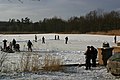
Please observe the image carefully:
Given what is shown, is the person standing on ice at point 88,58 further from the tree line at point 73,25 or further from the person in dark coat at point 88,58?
the tree line at point 73,25

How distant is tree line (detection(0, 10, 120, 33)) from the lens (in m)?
131

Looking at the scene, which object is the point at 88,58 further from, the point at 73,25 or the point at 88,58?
the point at 73,25

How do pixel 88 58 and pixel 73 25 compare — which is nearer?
pixel 88 58

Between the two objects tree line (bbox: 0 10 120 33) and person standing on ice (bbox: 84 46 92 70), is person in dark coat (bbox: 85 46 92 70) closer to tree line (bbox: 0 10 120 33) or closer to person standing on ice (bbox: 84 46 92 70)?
person standing on ice (bbox: 84 46 92 70)

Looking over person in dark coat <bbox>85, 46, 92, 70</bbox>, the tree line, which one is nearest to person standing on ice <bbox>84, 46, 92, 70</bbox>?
person in dark coat <bbox>85, 46, 92, 70</bbox>

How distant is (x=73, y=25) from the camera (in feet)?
469

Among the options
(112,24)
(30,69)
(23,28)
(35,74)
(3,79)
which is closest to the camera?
(3,79)

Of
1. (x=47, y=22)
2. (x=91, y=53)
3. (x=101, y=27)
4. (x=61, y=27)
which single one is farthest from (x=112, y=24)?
(x=91, y=53)

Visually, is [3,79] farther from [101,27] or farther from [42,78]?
[101,27]

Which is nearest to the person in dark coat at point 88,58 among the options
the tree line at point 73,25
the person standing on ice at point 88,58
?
the person standing on ice at point 88,58

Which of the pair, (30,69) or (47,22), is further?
(47,22)

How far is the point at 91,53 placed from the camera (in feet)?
55.2

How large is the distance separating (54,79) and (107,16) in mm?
132723

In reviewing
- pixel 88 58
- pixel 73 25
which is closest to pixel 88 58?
pixel 88 58
